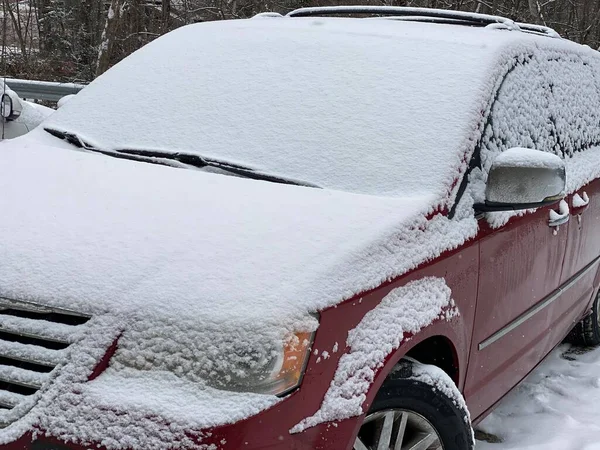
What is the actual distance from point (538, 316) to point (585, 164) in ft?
3.32

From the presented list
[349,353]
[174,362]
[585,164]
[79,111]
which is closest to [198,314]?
[174,362]

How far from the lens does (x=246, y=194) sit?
95.1 inches

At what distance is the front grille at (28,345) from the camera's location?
1.81 m

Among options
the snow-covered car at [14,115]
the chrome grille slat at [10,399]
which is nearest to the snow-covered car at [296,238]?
the chrome grille slat at [10,399]

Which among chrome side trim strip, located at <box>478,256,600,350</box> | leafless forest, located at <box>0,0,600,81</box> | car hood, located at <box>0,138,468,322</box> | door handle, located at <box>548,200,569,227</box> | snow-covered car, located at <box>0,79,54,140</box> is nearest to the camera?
car hood, located at <box>0,138,468,322</box>

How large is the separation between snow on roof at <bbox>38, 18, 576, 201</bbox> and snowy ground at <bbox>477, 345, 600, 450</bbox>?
4.07 ft

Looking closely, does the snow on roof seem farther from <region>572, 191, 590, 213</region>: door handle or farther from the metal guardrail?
the metal guardrail

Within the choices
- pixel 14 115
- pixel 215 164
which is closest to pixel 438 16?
pixel 215 164

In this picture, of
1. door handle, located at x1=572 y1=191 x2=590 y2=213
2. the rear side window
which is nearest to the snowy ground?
door handle, located at x1=572 y1=191 x2=590 y2=213

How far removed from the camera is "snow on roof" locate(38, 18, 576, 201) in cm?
263

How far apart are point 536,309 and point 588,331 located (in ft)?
5.28

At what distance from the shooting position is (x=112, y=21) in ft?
60.2

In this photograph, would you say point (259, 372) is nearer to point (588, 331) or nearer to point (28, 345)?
point (28, 345)

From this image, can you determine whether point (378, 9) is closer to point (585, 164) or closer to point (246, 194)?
point (585, 164)
